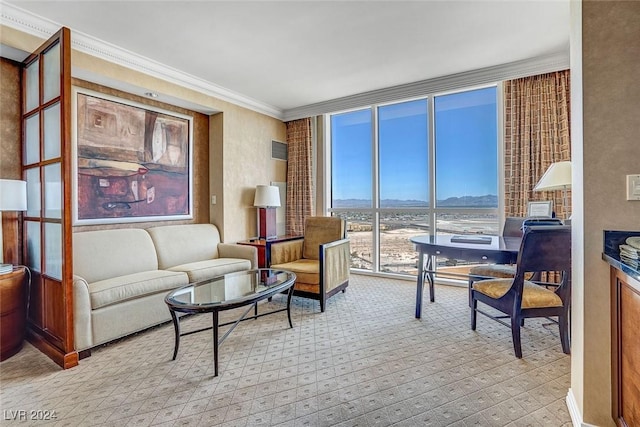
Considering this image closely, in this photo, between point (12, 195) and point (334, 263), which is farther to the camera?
point (334, 263)

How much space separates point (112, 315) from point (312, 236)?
227 cm

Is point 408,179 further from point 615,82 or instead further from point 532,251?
point 615,82

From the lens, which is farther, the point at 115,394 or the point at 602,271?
the point at 115,394

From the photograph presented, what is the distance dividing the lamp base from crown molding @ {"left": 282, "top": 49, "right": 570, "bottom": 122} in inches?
70.5

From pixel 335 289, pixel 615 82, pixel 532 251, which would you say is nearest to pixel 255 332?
pixel 335 289

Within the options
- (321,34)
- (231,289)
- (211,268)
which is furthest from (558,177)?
(211,268)

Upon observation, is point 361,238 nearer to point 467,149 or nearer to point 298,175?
point 298,175

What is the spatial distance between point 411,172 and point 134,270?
12.3 ft

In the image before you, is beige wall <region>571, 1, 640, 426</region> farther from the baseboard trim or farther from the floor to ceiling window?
the floor to ceiling window

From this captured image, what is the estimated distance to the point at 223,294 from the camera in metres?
2.39

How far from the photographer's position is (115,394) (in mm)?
1878

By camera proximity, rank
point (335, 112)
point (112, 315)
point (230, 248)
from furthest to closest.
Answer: point (335, 112), point (230, 248), point (112, 315)

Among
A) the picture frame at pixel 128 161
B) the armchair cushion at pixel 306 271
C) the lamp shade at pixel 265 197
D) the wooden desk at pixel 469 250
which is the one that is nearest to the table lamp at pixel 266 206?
the lamp shade at pixel 265 197

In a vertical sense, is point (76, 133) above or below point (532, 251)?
above
